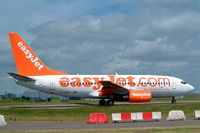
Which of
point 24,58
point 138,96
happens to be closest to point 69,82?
point 24,58

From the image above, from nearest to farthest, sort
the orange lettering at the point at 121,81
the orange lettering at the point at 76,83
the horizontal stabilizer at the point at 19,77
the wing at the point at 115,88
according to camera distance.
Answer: the horizontal stabilizer at the point at 19,77, the wing at the point at 115,88, the orange lettering at the point at 76,83, the orange lettering at the point at 121,81

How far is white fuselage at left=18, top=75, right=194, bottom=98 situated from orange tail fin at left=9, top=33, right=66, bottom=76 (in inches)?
44.0

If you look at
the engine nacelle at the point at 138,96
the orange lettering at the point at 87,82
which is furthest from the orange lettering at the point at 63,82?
the engine nacelle at the point at 138,96

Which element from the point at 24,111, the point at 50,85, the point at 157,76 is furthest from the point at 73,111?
the point at 157,76

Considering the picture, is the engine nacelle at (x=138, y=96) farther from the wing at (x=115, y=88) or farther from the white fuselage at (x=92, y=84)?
the white fuselage at (x=92, y=84)

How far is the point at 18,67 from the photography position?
37.2 m

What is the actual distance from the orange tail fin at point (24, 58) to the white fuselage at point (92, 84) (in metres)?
1.12

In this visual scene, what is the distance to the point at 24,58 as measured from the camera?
1471 inches

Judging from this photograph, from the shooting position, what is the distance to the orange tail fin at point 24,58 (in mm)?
37131

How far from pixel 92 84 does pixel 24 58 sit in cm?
898

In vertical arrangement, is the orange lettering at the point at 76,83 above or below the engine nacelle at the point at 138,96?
above

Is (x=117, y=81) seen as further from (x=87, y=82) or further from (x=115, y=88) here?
(x=87, y=82)

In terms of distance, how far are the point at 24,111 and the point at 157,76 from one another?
19090 mm

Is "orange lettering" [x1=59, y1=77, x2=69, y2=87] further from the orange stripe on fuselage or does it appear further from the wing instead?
the wing
